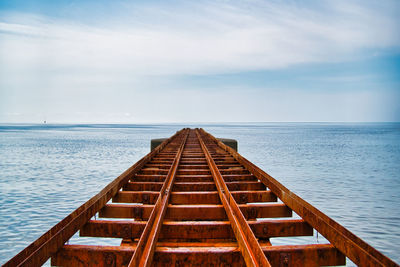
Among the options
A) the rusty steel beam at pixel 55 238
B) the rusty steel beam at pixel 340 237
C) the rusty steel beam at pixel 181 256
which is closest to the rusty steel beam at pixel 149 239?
the rusty steel beam at pixel 181 256

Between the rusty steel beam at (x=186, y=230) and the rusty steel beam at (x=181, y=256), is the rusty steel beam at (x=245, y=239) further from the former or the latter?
the rusty steel beam at (x=186, y=230)

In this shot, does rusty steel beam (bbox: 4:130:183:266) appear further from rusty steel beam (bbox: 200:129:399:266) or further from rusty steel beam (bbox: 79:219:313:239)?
rusty steel beam (bbox: 200:129:399:266)

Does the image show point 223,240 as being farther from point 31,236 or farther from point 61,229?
point 31,236

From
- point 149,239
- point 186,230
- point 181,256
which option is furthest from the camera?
point 186,230

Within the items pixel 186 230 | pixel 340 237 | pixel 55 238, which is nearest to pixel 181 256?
pixel 186 230

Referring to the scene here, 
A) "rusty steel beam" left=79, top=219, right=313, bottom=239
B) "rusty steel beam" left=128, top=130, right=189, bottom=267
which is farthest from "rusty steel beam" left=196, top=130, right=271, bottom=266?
"rusty steel beam" left=128, top=130, right=189, bottom=267

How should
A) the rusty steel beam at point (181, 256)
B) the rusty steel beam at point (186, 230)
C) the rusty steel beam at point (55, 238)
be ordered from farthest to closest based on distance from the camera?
the rusty steel beam at point (186, 230) < the rusty steel beam at point (181, 256) < the rusty steel beam at point (55, 238)

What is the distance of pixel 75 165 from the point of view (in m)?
24.5

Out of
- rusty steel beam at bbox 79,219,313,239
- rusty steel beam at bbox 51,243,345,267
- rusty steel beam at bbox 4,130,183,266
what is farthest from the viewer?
rusty steel beam at bbox 79,219,313,239

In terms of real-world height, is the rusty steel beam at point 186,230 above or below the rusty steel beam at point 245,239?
below

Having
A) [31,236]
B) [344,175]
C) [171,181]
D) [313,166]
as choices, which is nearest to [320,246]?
[171,181]

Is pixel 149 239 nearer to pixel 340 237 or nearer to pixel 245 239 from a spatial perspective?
pixel 245 239

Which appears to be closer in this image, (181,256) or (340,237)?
(181,256)

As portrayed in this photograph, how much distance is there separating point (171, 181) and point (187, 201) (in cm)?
81
